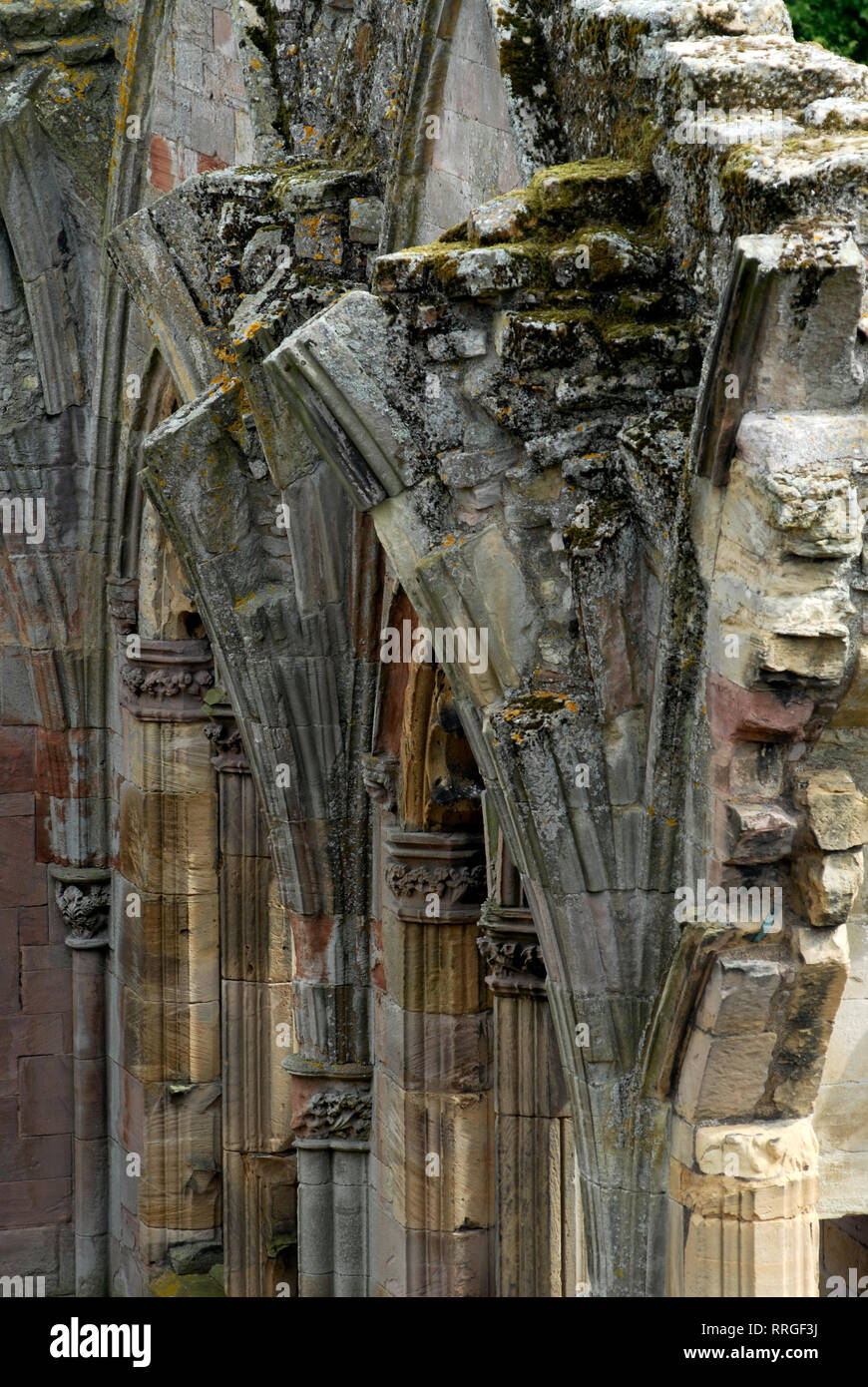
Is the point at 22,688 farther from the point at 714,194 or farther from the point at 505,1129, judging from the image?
the point at 714,194

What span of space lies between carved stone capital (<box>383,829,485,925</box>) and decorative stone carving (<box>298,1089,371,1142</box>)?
1.01 metres

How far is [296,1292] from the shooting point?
12.0m

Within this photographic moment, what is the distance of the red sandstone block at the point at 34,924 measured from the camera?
14.3m

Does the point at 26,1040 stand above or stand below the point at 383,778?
below

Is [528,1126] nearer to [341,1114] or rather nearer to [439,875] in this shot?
[439,875]

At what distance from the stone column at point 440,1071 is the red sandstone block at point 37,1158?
4.77 metres

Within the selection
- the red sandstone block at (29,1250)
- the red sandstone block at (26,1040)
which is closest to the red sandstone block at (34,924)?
the red sandstone block at (26,1040)

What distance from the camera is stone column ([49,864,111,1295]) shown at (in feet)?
46.1

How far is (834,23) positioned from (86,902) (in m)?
10.0

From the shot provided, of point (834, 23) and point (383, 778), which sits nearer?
point (383, 778)

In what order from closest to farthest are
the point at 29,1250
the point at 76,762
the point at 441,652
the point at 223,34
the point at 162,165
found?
the point at 441,652, the point at 223,34, the point at 162,165, the point at 76,762, the point at 29,1250

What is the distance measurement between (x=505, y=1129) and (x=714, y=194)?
4.08m

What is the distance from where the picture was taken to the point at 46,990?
14.3m

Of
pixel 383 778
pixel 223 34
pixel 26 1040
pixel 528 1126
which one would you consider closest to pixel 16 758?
pixel 26 1040
